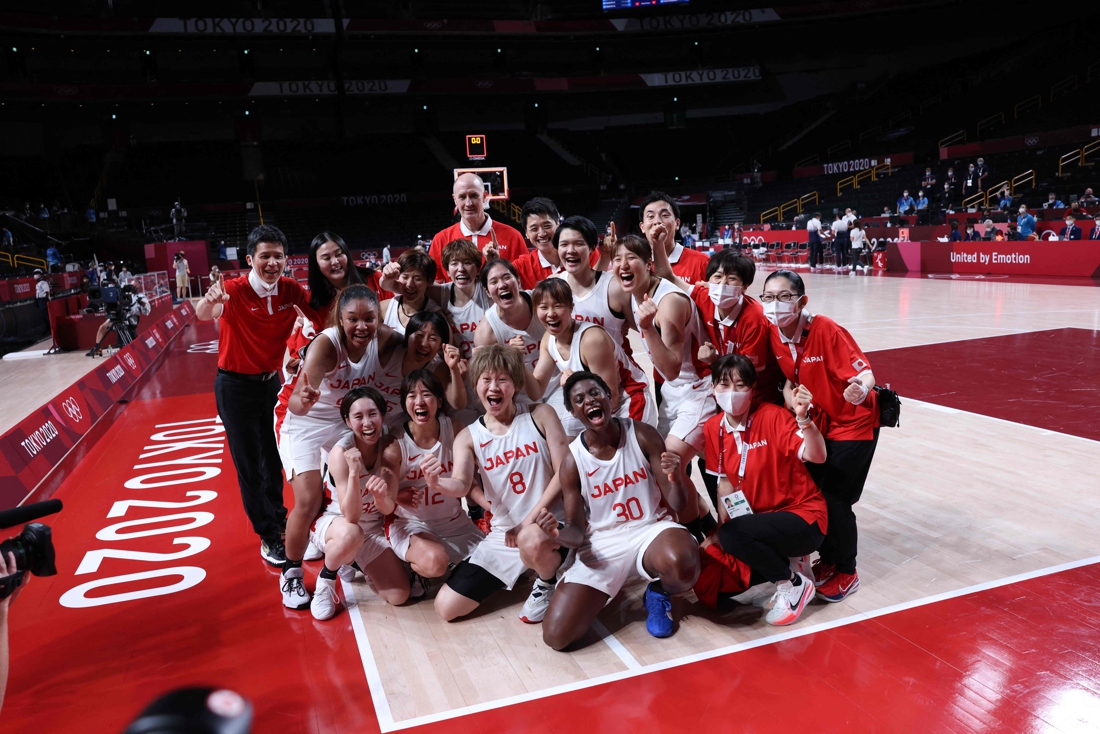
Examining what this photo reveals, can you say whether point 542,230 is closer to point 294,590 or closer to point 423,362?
point 423,362

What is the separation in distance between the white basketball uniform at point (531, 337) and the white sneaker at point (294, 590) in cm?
178

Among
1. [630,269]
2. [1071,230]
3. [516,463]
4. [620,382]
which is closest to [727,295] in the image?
[630,269]

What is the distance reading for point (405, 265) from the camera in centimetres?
482

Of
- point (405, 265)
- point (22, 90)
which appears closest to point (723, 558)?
point (405, 265)

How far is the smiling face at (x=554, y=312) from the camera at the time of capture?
→ 4.30 m

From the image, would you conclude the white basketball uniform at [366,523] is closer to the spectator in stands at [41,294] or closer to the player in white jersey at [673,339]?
the player in white jersey at [673,339]

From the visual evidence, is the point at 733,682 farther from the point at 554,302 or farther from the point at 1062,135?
the point at 1062,135

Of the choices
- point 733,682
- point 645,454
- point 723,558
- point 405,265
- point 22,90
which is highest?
point 22,90

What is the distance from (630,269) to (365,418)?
1.71 metres

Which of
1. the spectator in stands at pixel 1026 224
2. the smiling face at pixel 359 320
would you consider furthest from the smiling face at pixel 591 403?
the spectator in stands at pixel 1026 224

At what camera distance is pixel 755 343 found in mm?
Result: 4395

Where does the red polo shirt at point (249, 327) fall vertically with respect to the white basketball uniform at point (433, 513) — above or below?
above

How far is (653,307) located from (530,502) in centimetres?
129

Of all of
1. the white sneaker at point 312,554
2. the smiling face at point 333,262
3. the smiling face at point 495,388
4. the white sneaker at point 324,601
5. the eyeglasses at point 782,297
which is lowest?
the white sneaker at point 312,554
